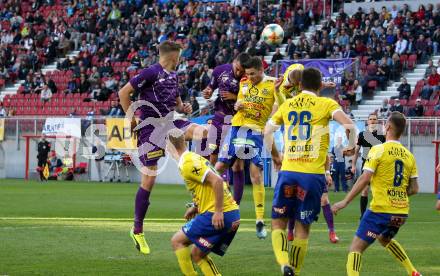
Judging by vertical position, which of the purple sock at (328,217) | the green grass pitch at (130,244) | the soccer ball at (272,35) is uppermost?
the soccer ball at (272,35)

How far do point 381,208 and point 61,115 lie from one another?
3519 centimetres

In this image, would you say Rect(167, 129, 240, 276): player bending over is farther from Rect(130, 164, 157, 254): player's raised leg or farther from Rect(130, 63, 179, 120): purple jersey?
Rect(130, 63, 179, 120): purple jersey

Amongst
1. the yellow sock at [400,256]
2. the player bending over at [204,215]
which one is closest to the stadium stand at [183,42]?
the yellow sock at [400,256]

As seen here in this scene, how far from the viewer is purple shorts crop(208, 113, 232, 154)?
1641 centimetres

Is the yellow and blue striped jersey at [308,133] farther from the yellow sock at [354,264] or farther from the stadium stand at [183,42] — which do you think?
the stadium stand at [183,42]

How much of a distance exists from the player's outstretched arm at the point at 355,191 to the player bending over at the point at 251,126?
488cm

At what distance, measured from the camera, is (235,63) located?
15.9 m

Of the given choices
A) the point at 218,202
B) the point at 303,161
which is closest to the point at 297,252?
the point at 303,161

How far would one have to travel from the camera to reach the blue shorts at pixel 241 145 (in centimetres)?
1559

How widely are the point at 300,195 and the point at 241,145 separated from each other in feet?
15.9

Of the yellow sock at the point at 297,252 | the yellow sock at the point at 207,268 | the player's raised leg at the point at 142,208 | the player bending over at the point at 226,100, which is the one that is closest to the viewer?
the yellow sock at the point at 207,268

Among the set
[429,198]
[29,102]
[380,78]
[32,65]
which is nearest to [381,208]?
[429,198]

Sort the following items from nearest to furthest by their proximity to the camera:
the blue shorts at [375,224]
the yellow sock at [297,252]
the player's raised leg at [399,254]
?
1. the blue shorts at [375,224]
2. the yellow sock at [297,252]
3. the player's raised leg at [399,254]

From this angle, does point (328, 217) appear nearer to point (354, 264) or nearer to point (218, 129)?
point (218, 129)
